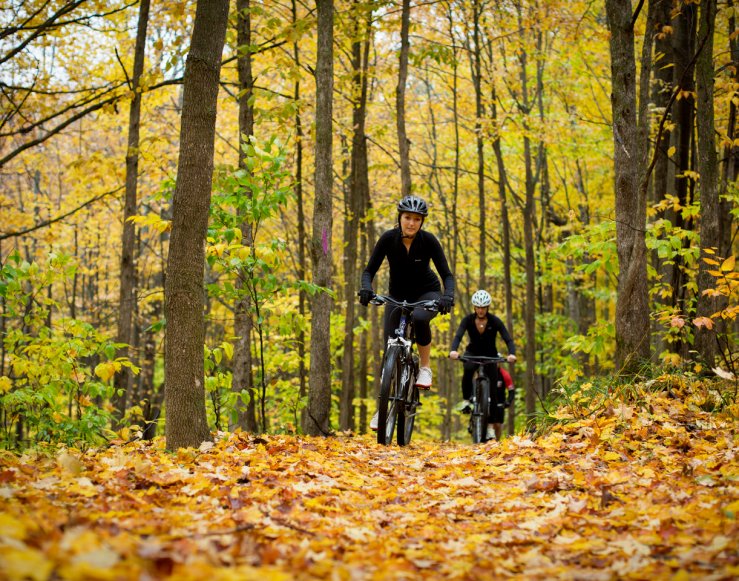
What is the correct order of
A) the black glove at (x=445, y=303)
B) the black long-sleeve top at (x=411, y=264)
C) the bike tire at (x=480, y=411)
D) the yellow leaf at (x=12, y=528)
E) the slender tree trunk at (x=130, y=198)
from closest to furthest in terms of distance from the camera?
the yellow leaf at (x=12, y=528), the black glove at (x=445, y=303), the black long-sleeve top at (x=411, y=264), the bike tire at (x=480, y=411), the slender tree trunk at (x=130, y=198)

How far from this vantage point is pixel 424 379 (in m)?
7.94

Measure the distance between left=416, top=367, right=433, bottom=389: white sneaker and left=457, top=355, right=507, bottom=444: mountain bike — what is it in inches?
81.0

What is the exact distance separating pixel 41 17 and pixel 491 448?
1016cm

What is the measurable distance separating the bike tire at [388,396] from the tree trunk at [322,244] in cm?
96

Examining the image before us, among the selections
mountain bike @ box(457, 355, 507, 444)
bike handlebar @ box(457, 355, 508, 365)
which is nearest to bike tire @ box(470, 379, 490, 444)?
mountain bike @ box(457, 355, 507, 444)

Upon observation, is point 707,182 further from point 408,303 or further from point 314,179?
point 314,179

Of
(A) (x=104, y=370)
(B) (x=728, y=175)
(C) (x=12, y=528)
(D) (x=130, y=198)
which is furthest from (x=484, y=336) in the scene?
(C) (x=12, y=528)

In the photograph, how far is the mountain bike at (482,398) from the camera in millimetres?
10023

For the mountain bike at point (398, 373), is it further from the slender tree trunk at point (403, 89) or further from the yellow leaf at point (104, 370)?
the slender tree trunk at point (403, 89)

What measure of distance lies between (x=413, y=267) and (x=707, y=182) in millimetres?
3463

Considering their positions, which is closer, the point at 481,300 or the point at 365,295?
the point at 365,295

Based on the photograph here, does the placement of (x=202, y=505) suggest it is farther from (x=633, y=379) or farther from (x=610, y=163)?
(x=610, y=163)

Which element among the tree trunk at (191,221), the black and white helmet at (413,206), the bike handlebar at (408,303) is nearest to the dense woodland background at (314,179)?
the tree trunk at (191,221)

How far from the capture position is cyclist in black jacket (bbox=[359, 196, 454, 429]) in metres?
7.42
